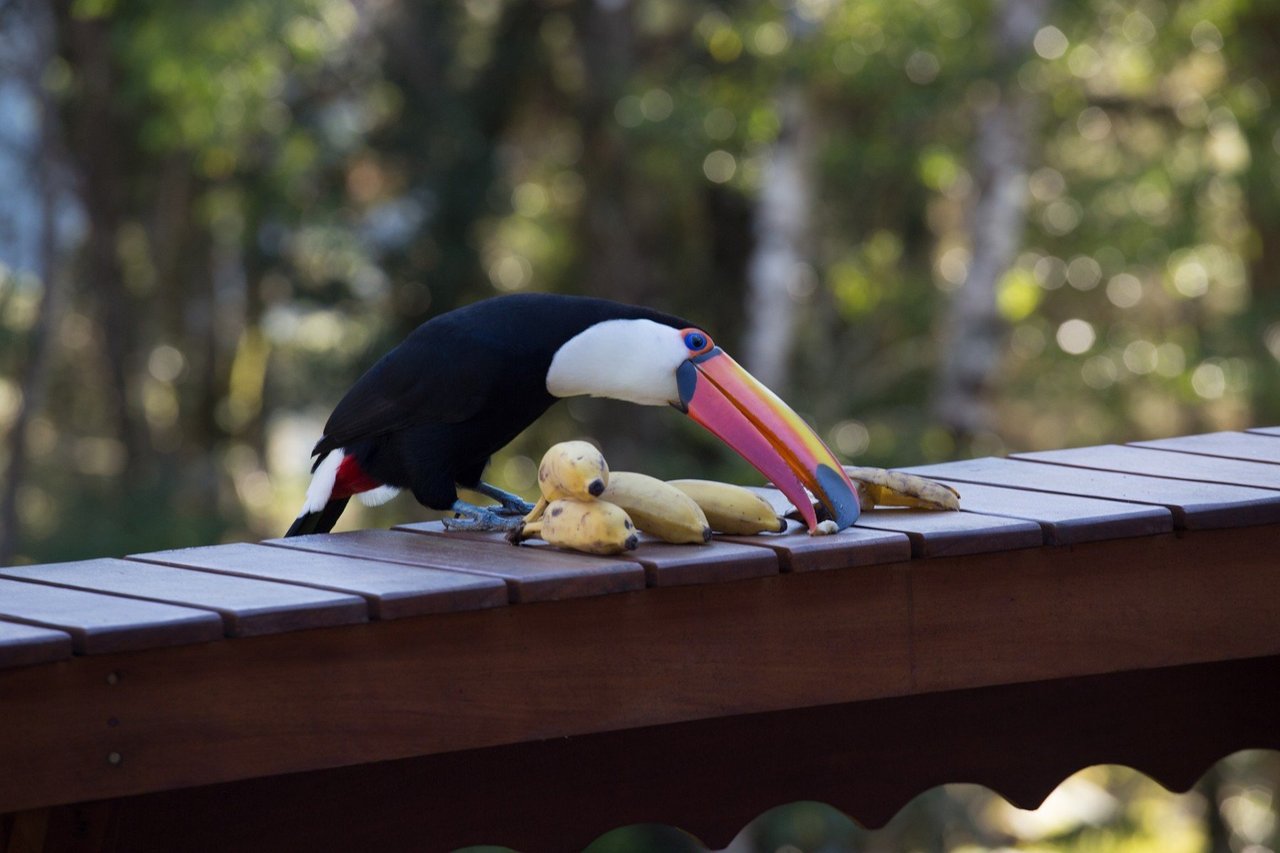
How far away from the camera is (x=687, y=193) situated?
907 centimetres

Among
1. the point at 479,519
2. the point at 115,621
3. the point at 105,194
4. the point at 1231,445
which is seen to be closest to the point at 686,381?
the point at 479,519

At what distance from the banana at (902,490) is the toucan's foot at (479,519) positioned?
1.66ft

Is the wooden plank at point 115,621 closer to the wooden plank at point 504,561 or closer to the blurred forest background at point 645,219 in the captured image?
the wooden plank at point 504,561

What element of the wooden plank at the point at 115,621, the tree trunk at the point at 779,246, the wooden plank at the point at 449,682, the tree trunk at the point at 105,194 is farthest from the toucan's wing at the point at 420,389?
the tree trunk at the point at 105,194

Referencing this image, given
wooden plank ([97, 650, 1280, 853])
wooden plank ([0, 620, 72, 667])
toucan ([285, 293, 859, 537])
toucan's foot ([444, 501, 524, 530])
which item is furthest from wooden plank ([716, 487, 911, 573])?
wooden plank ([0, 620, 72, 667])

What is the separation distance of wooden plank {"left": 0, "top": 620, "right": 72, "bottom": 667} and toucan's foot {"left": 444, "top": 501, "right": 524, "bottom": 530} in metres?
0.80

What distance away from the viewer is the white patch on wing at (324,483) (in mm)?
2805

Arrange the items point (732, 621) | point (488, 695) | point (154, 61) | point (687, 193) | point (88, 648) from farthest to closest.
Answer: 1. point (687, 193)
2. point (154, 61)
3. point (732, 621)
4. point (488, 695)
5. point (88, 648)

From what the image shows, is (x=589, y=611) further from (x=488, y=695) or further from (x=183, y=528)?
(x=183, y=528)

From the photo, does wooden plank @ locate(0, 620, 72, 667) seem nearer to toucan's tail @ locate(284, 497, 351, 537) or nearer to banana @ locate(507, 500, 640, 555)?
banana @ locate(507, 500, 640, 555)

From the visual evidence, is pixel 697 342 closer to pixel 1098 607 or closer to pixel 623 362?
pixel 623 362

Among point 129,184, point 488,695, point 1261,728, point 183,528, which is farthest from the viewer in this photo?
point 129,184

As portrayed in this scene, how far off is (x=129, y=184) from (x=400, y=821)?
861cm

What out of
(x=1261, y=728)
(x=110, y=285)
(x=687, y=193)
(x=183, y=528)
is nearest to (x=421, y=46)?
(x=687, y=193)
